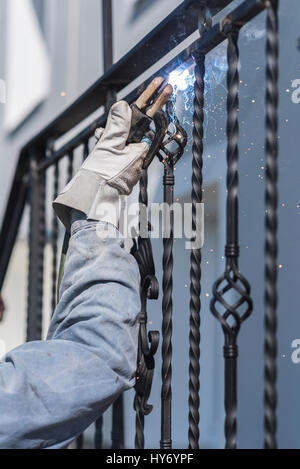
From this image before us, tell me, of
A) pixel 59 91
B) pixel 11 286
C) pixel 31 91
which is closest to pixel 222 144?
pixel 59 91

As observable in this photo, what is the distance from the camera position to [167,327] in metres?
1.32

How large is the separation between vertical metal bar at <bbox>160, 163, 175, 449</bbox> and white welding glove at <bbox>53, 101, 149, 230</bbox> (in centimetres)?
13

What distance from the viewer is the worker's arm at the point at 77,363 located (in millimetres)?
1110

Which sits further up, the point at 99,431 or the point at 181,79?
the point at 181,79

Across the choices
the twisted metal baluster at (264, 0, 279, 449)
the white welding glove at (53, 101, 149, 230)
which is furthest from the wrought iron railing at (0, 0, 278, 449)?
the white welding glove at (53, 101, 149, 230)

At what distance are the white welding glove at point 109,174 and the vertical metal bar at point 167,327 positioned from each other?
5.2 inches

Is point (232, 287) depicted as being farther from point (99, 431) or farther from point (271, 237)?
point (99, 431)

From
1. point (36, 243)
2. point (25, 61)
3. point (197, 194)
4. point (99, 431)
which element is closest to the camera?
point (197, 194)

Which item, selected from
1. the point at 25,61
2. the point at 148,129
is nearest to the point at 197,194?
the point at 148,129

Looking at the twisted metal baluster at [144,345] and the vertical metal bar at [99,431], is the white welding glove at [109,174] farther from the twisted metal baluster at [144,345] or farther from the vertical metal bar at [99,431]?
the vertical metal bar at [99,431]

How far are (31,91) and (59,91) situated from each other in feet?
2.24

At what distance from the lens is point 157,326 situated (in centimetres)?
213

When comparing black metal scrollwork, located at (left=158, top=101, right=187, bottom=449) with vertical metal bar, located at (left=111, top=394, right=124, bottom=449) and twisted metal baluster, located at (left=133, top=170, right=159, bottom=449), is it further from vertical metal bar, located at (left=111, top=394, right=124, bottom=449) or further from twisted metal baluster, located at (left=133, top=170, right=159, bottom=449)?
vertical metal bar, located at (left=111, top=394, right=124, bottom=449)

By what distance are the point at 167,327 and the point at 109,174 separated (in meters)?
0.33
